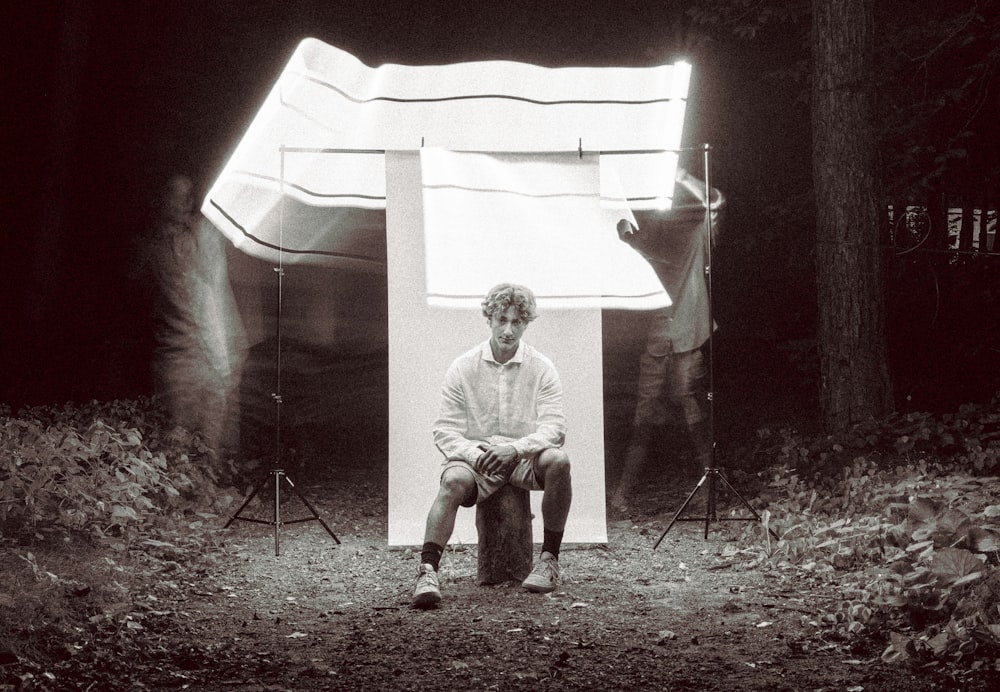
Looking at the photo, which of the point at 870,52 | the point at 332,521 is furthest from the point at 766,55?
the point at 332,521

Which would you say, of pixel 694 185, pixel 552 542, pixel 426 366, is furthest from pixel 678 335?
pixel 552 542

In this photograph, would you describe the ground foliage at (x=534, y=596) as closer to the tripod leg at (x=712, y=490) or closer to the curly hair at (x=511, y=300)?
the tripod leg at (x=712, y=490)

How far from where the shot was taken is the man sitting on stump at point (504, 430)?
524 centimetres

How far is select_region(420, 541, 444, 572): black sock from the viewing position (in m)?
5.11

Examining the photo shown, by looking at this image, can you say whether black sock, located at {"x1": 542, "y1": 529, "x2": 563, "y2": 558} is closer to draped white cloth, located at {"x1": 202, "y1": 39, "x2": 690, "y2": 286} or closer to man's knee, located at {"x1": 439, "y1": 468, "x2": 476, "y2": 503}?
man's knee, located at {"x1": 439, "y1": 468, "x2": 476, "y2": 503}

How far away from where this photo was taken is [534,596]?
5.09 metres

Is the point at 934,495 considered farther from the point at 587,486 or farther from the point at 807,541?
the point at 587,486

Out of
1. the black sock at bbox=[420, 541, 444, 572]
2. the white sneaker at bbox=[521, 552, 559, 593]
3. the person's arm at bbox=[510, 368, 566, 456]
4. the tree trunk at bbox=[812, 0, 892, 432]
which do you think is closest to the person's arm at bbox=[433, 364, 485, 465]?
the person's arm at bbox=[510, 368, 566, 456]

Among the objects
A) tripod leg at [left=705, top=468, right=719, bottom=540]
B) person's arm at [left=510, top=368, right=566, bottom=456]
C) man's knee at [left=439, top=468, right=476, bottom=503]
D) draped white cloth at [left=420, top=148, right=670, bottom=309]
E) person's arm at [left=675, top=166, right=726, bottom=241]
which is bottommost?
tripod leg at [left=705, top=468, right=719, bottom=540]

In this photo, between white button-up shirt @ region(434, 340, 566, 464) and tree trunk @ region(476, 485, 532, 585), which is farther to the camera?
white button-up shirt @ region(434, 340, 566, 464)

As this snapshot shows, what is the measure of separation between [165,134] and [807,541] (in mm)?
5452

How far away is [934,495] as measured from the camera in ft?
17.9

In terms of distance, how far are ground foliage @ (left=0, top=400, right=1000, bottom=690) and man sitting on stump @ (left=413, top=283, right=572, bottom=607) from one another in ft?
1.17

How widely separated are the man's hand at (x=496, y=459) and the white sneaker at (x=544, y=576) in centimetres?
48
